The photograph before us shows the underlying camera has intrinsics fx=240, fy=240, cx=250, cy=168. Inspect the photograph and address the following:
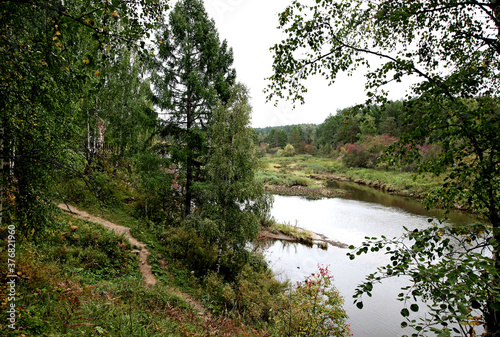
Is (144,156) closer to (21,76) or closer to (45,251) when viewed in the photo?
(45,251)

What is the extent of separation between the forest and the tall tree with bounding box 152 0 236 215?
3.1 inches

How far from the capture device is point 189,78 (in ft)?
35.7

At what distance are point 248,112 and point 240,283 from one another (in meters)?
6.58

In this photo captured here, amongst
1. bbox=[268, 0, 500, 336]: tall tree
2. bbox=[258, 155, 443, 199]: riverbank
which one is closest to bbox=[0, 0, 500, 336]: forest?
bbox=[268, 0, 500, 336]: tall tree

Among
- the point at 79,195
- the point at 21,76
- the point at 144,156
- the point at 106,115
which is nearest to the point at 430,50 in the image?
the point at 21,76

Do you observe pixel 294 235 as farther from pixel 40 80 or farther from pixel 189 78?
pixel 40 80

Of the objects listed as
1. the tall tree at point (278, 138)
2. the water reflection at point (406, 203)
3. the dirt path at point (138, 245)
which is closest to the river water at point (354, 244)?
the water reflection at point (406, 203)

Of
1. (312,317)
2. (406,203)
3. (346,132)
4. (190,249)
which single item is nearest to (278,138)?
(406,203)

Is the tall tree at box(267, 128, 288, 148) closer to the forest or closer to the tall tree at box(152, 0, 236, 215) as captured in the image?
the forest

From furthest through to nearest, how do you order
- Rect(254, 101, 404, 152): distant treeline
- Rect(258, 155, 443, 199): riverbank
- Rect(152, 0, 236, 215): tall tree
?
Rect(258, 155, 443, 199): riverbank
Rect(254, 101, 404, 152): distant treeline
Rect(152, 0, 236, 215): tall tree

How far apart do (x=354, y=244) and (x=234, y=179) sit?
9.88 meters

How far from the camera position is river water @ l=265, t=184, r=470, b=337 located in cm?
897

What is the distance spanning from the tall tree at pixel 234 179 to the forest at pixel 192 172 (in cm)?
6

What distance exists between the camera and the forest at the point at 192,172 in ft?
8.64
